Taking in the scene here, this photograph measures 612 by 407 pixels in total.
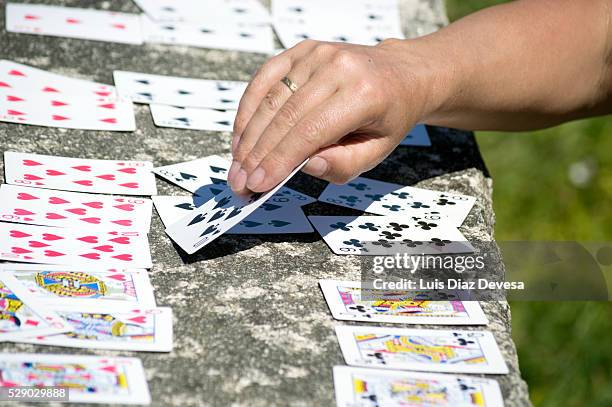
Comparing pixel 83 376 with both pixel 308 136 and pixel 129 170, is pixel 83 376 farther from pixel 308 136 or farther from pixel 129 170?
pixel 129 170

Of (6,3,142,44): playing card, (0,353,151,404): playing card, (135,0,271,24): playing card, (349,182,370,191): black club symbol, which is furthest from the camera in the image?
(135,0,271,24): playing card

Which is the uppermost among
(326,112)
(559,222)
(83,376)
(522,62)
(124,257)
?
(522,62)

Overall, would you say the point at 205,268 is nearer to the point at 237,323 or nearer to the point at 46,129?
the point at 237,323

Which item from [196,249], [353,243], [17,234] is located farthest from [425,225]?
[17,234]

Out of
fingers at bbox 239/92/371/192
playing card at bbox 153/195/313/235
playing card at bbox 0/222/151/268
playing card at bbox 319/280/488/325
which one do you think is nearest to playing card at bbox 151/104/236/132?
playing card at bbox 153/195/313/235

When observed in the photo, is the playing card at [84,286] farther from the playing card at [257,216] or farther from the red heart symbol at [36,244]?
the playing card at [257,216]

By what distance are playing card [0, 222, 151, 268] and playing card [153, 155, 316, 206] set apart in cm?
27

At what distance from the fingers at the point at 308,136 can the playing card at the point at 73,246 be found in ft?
0.99

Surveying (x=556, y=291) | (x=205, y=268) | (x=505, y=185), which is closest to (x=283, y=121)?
(x=205, y=268)

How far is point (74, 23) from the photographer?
2.94 meters

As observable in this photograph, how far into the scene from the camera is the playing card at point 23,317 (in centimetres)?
157

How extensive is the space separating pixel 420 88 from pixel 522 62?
1.40ft

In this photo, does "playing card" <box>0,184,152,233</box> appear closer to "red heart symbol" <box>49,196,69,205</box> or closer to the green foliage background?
"red heart symbol" <box>49,196,69,205</box>

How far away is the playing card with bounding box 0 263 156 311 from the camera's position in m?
1.68
